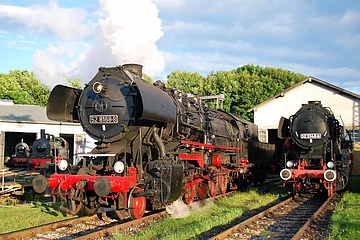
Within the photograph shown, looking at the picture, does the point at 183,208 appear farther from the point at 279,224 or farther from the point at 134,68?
the point at 134,68

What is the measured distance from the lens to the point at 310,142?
13.6 meters

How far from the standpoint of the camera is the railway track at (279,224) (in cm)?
762

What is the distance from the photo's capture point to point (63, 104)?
9.88m

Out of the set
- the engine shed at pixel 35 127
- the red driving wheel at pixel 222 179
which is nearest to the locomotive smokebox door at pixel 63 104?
the red driving wheel at pixel 222 179

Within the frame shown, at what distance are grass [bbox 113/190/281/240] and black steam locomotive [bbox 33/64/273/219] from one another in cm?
60

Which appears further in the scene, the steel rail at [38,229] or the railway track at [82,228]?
the railway track at [82,228]

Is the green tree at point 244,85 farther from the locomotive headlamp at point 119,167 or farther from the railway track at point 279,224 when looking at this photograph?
the locomotive headlamp at point 119,167

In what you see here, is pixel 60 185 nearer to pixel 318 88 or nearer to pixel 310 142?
pixel 310 142

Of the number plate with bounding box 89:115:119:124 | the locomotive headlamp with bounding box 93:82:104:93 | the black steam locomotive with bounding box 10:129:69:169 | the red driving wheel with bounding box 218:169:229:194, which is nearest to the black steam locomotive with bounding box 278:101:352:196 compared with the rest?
the red driving wheel with bounding box 218:169:229:194

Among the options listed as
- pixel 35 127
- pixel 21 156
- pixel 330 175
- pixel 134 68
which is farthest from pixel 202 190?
pixel 35 127

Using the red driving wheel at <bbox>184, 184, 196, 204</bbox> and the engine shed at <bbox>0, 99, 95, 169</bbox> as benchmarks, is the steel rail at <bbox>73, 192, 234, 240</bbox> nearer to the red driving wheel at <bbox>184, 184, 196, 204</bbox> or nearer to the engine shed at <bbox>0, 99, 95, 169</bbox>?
the red driving wheel at <bbox>184, 184, 196, 204</bbox>

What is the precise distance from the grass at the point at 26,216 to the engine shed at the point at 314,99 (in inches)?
736

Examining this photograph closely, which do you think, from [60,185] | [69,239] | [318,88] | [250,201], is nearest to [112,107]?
[60,185]

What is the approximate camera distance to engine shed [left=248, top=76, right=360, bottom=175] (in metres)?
26.2
